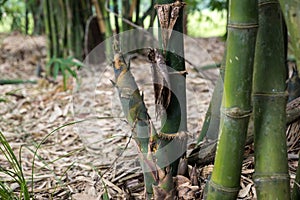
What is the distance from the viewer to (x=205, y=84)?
194cm

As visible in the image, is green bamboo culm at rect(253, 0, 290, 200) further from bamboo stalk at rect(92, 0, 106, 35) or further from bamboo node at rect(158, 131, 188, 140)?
bamboo stalk at rect(92, 0, 106, 35)

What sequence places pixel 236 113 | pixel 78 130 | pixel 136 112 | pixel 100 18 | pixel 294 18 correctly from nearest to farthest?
1. pixel 294 18
2. pixel 236 113
3. pixel 136 112
4. pixel 78 130
5. pixel 100 18

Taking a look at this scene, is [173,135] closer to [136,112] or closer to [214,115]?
[136,112]

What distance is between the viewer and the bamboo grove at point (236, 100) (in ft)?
1.74

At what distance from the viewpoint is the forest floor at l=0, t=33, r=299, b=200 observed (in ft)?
2.87

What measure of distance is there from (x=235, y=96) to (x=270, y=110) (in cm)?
7

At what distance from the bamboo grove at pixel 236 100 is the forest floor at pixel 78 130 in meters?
0.07

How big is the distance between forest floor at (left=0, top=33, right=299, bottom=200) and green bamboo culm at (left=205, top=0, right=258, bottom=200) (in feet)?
0.61

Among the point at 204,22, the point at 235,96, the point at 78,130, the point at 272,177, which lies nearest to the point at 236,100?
the point at 235,96

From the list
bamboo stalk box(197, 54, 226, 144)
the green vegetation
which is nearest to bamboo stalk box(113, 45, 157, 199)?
bamboo stalk box(197, 54, 226, 144)

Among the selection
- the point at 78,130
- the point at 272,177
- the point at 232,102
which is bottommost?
the point at 78,130

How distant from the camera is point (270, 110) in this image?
1.91 feet

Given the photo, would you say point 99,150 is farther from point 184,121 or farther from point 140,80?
point 140,80

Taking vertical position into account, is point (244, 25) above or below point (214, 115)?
above
